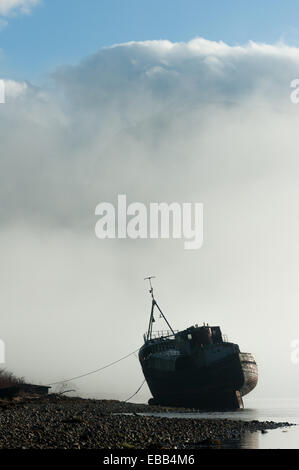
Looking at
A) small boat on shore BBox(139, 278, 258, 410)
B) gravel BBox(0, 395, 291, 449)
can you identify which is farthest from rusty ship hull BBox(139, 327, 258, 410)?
gravel BBox(0, 395, 291, 449)

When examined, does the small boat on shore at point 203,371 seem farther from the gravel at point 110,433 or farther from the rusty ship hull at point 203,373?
the gravel at point 110,433

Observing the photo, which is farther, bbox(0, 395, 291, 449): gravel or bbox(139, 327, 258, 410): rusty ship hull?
bbox(139, 327, 258, 410): rusty ship hull

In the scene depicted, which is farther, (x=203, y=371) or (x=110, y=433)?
(x=203, y=371)

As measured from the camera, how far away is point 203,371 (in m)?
75.2

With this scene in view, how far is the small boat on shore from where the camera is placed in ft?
245

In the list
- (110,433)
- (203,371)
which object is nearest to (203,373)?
(203,371)

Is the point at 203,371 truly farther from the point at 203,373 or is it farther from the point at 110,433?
the point at 110,433

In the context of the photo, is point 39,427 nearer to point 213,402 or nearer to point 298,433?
point 298,433

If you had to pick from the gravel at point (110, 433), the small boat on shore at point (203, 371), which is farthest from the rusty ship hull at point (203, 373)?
the gravel at point (110, 433)

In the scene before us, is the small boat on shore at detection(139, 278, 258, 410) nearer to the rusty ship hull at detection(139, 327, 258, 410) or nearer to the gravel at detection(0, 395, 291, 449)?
the rusty ship hull at detection(139, 327, 258, 410)
